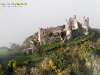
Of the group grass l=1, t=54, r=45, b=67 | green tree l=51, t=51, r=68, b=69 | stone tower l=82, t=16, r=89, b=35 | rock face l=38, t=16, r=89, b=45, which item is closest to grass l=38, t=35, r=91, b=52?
rock face l=38, t=16, r=89, b=45

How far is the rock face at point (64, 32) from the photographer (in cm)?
7306

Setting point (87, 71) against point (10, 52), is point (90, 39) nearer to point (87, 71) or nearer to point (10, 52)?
point (87, 71)

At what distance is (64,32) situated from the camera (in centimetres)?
7481

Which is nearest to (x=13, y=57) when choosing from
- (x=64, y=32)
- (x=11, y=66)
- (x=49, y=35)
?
(x=11, y=66)

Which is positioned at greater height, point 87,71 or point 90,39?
point 90,39

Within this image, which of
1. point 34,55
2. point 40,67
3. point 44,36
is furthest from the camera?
point 44,36

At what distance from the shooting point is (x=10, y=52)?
70500 mm

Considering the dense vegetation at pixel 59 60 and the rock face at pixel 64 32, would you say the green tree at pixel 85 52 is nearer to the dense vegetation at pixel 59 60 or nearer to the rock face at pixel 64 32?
the dense vegetation at pixel 59 60

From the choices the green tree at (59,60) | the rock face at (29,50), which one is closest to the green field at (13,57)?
the rock face at (29,50)

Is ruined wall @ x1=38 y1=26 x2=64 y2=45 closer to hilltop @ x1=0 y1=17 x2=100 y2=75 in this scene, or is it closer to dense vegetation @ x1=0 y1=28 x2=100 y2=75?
hilltop @ x1=0 y1=17 x2=100 y2=75

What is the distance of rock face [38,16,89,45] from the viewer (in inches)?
2876

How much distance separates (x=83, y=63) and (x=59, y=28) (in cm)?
1219

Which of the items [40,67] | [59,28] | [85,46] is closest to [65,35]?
[59,28]

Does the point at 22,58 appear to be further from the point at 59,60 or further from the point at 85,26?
the point at 85,26
